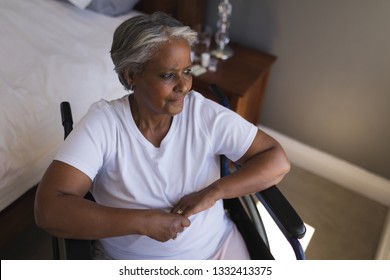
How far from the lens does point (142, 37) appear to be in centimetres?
94

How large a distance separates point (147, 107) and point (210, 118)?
0.61ft

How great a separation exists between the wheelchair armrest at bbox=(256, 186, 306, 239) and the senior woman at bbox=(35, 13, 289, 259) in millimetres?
36

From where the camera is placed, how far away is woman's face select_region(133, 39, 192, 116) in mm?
969

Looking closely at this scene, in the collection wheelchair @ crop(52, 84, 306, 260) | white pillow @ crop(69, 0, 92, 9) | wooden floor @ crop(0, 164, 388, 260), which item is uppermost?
white pillow @ crop(69, 0, 92, 9)

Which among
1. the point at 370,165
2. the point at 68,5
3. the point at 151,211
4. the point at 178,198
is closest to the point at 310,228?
the point at 370,165

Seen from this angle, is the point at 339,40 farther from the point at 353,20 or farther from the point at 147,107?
the point at 147,107

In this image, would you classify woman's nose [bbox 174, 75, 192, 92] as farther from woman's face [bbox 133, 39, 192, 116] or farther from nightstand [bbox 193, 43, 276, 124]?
nightstand [bbox 193, 43, 276, 124]

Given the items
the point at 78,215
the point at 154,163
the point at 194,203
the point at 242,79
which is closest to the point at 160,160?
the point at 154,163

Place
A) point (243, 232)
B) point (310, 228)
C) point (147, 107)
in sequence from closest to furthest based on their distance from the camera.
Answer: point (147, 107) → point (243, 232) → point (310, 228)

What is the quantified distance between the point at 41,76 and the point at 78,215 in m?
0.83

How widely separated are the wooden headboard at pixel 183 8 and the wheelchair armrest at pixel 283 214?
1.28 meters

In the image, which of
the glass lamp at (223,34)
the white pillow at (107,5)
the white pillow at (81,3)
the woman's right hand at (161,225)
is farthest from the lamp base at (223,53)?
the woman's right hand at (161,225)

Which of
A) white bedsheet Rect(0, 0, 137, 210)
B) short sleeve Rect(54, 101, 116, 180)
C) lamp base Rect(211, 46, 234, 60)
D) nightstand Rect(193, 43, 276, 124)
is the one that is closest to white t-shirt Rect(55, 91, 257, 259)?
short sleeve Rect(54, 101, 116, 180)

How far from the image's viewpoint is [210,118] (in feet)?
3.57
